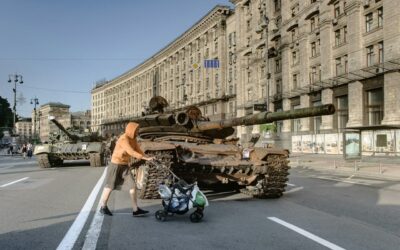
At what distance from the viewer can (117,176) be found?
8117 mm

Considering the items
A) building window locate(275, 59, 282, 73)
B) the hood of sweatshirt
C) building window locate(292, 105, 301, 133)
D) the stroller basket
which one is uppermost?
building window locate(275, 59, 282, 73)

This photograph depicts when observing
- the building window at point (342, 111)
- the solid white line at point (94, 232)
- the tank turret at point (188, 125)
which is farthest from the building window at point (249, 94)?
the solid white line at point (94, 232)

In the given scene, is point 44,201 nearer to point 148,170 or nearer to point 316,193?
point 148,170

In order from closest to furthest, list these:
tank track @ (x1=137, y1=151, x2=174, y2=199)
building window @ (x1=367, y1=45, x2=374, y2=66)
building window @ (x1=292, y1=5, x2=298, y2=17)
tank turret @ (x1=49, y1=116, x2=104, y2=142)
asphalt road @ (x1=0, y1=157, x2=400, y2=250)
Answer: asphalt road @ (x1=0, y1=157, x2=400, y2=250), tank track @ (x1=137, y1=151, x2=174, y2=199), tank turret @ (x1=49, y1=116, x2=104, y2=142), building window @ (x1=367, y1=45, x2=374, y2=66), building window @ (x1=292, y1=5, x2=298, y2=17)

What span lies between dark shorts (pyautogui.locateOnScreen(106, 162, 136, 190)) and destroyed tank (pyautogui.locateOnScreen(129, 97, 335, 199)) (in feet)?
3.54

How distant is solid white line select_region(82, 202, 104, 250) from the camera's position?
5707 mm

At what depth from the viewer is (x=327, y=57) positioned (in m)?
40.3

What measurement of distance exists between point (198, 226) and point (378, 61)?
3093 centimetres

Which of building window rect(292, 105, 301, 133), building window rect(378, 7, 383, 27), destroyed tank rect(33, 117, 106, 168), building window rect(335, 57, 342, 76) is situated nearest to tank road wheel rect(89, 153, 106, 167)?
destroyed tank rect(33, 117, 106, 168)

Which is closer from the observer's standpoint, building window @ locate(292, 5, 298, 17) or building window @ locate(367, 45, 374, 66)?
building window @ locate(367, 45, 374, 66)

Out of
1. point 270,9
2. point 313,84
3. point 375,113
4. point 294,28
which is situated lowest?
point 375,113

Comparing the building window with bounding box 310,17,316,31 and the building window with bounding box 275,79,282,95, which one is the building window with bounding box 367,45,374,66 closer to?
the building window with bounding box 310,17,316,31

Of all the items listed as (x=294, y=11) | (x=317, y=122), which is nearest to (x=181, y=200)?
(x=317, y=122)

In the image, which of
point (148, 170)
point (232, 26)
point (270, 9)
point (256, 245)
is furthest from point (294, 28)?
point (256, 245)
